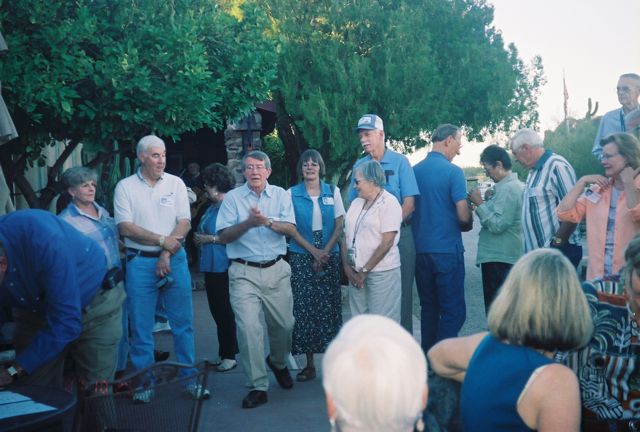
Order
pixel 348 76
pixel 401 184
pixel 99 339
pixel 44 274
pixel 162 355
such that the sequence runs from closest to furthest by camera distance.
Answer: pixel 44 274
pixel 99 339
pixel 401 184
pixel 162 355
pixel 348 76

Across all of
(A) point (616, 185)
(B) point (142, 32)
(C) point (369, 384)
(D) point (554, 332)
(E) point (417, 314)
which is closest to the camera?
(C) point (369, 384)

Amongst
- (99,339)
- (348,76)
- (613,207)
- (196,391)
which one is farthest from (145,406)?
(348,76)

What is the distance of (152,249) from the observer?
19.3 feet

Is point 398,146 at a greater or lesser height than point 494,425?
greater

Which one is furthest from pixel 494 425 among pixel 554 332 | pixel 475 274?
pixel 475 274

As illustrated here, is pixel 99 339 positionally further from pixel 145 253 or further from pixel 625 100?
pixel 625 100

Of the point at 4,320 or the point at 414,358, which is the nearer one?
the point at 414,358

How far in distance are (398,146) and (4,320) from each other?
57.4ft

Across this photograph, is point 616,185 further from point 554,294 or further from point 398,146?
point 398,146

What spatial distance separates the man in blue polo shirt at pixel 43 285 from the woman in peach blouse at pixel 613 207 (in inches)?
129

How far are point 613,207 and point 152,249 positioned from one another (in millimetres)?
3516

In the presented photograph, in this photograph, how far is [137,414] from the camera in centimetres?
295

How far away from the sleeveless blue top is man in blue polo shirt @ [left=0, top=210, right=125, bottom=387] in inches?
81.8

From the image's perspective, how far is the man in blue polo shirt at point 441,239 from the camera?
20.7 ft
